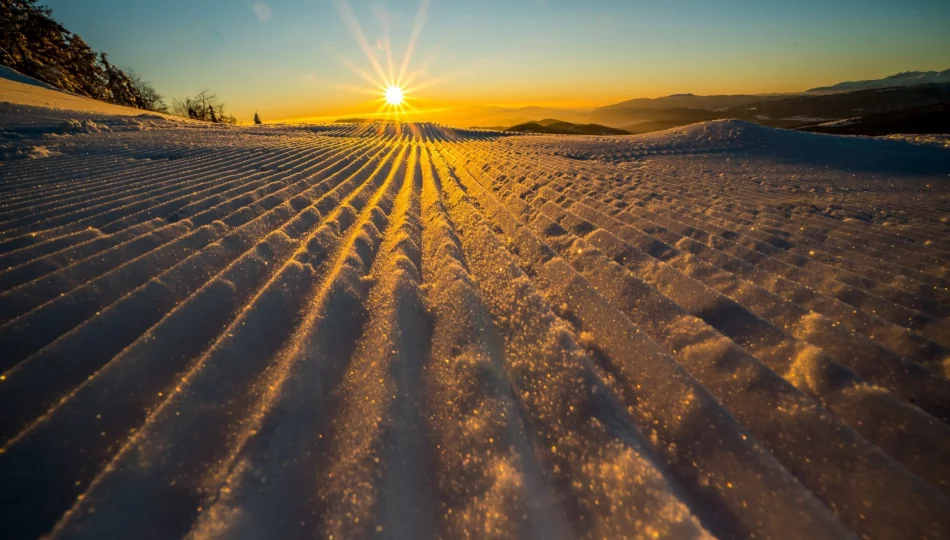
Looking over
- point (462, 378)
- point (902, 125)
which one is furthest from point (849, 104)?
point (462, 378)

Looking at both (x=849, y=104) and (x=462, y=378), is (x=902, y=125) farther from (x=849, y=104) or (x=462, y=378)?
(x=849, y=104)

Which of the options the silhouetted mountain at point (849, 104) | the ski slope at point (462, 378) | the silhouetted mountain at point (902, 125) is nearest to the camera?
the ski slope at point (462, 378)

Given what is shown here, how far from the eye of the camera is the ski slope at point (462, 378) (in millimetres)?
856

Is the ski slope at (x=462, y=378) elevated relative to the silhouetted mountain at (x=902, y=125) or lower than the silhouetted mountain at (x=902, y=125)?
lower

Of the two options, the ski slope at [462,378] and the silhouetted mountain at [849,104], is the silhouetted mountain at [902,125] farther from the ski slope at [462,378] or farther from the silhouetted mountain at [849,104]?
the silhouetted mountain at [849,104]

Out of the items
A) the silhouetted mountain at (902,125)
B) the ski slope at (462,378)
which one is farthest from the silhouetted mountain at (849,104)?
the ski slope at (462,378)

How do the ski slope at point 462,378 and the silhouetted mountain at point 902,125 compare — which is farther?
the silhouetted mountain at point 902,125

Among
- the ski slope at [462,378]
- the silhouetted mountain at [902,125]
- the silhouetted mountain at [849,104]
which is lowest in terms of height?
the ski slope at [462,378]

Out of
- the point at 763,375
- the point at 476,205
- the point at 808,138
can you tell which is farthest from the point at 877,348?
the point at 808,138

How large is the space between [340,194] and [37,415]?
10.1 feet

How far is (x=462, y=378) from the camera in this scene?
1.25 m

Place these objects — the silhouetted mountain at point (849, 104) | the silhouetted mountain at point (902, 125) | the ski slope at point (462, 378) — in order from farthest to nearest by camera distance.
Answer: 1. the silhouetted mountain at point (849, 104)
2. the silhouetted mountain at point (902, 125)
3. the ski slope at point (462, 378)

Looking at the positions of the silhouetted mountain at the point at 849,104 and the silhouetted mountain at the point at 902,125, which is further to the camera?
the silhouetted mountain at the point at 849,104

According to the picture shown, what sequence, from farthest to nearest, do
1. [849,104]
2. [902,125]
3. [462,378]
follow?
[849,104] < [902,125] < [462,378]
